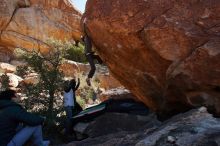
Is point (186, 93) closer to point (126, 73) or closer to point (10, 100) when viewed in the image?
point (126, 73)

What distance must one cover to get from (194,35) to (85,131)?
18.0 feet

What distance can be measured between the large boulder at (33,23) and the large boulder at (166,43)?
27.1 meters

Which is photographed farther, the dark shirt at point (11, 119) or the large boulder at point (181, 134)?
the dark shirt at point (11, 119)

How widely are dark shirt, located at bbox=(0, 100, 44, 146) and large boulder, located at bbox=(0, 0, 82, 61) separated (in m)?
26.1

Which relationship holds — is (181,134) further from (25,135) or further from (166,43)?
(25,135)

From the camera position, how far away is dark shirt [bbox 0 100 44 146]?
7.63m

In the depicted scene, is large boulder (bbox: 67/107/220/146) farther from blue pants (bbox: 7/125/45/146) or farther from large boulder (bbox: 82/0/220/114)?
blue pants (bbox: 7/125/45/146)

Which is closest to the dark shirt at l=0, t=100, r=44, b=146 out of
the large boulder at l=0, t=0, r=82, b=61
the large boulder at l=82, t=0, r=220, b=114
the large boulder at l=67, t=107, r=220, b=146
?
the large boulder at l=67, t=107, r=220, b=146

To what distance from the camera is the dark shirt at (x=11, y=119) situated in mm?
7629

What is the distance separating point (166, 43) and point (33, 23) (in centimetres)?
2934

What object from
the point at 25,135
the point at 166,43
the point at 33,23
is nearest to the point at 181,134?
the point at 166,43

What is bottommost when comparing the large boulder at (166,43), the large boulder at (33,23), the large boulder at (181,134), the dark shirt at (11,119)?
the large boulder at (181,134)

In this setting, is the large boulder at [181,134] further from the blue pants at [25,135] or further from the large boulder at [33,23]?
the large boulder at [33,23]

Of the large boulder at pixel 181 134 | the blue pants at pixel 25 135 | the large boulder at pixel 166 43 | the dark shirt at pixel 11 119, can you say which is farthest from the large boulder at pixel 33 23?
the large boulder at pixel 166 43
